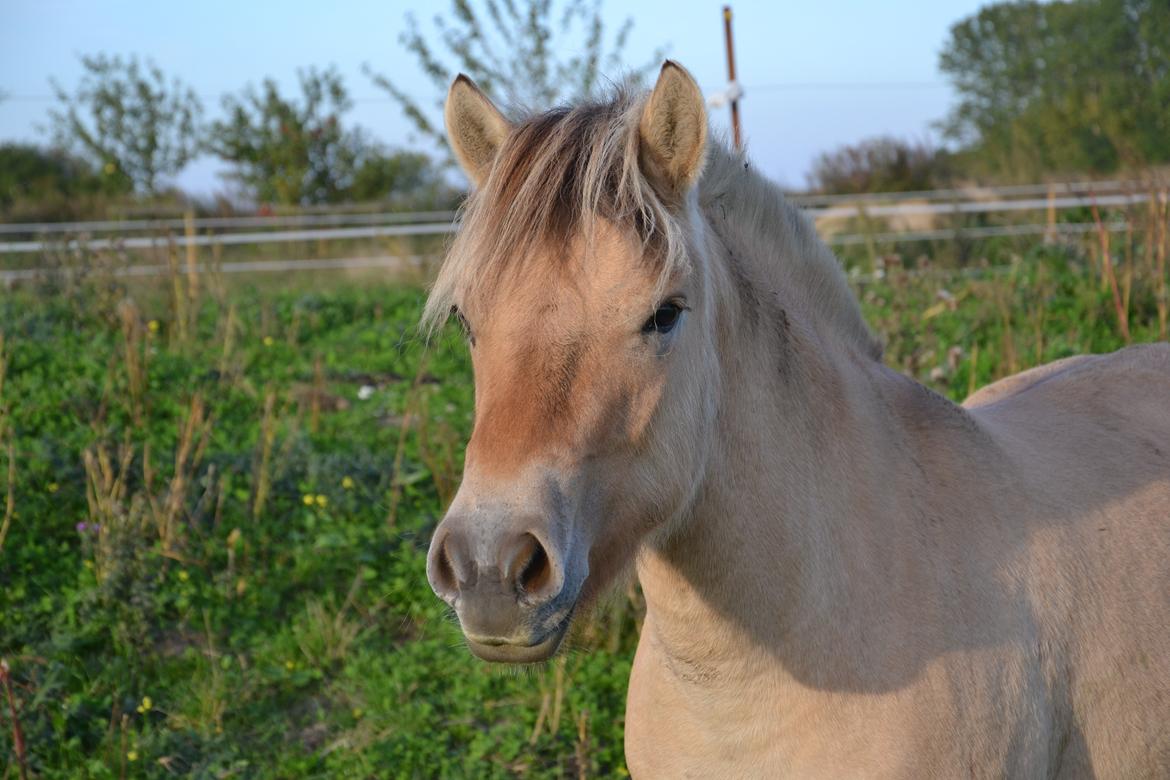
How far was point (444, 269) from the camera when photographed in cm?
224

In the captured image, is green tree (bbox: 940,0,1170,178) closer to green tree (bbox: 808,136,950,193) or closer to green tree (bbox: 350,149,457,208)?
green tree (bbox: 808,136,950,193)

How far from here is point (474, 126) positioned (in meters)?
2.44

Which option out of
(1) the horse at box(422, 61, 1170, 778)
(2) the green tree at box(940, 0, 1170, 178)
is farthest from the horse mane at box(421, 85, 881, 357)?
(2) the green tree at box(940, 0, 1170, 178)

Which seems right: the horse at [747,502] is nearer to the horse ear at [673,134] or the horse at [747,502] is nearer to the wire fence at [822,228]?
the horse ear at [673,134]

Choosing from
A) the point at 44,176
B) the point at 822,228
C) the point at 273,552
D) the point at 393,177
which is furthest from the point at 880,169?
the point at 44,176

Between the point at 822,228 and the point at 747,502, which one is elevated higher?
the point at 747,502

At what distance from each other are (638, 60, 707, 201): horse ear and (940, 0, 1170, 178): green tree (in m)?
6.48

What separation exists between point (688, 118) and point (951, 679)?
135cm

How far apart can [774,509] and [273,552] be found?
367 centimetres

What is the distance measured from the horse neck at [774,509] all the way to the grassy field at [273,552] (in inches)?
14.5

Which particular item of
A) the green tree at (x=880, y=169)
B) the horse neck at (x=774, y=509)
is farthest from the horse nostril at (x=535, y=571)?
the green tree at (x=880, y=169)

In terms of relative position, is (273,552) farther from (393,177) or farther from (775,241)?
(393,177)

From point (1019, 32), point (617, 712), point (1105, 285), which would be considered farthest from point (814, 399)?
point (1019, 32)

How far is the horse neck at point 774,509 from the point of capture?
2271mm
